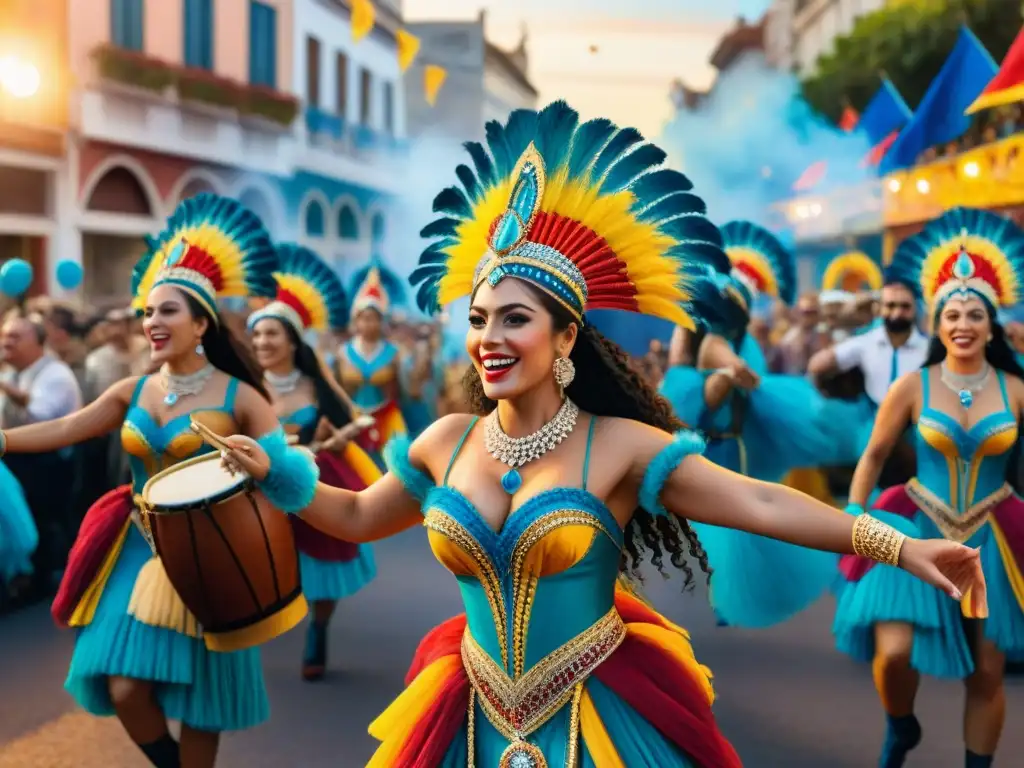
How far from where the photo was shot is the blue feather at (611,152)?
145 inches

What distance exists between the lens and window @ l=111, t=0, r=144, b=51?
1977cm

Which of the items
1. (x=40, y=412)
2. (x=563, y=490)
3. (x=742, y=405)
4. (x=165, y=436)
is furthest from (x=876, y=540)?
(x=40, y=412)

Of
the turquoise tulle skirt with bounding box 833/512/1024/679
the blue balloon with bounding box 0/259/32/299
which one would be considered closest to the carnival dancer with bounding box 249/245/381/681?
the blue balloon with bounding box 0/259/32/299

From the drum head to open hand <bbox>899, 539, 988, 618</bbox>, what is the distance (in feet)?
6.48

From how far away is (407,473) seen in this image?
3891 millimetres

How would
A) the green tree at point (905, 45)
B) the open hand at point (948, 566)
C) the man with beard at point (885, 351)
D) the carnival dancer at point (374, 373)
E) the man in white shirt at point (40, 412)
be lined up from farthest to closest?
1. the green tree at point (905, 45)
2. the carnival dancer at point (374, 373)
3. the man in white shirt at point (40, 412)
4. the man with beard at point (885, 351)
5. the open hand at point (948, 566)

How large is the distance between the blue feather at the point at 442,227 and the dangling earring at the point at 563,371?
541 mm

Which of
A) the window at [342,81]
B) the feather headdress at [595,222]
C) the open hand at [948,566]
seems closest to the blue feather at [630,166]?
the feather headdress at [595,222]

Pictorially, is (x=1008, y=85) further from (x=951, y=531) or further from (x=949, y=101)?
(x=951, y=531)

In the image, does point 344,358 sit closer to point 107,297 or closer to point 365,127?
point 107,297

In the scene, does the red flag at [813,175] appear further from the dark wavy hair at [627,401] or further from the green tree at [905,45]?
the dark wavy hair at [627,401]

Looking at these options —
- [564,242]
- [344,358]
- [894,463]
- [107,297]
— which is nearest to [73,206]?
[107,297]

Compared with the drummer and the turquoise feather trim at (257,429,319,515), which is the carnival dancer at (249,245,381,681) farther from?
the turquoise feather trim at (257,429,319,515)

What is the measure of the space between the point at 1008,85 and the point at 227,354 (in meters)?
11.8
